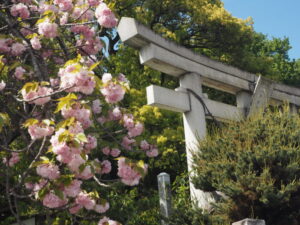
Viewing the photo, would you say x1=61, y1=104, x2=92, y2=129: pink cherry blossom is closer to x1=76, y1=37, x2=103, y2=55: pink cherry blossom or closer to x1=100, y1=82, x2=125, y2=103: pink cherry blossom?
x1=100, y1=82, x2=125, y2=103: pink cherry blossom

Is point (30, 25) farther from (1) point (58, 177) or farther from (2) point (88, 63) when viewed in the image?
(1) point (58, 177)

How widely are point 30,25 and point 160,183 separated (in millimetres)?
2797

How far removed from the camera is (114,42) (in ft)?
62.9

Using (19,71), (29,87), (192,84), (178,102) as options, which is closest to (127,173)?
(29,87)

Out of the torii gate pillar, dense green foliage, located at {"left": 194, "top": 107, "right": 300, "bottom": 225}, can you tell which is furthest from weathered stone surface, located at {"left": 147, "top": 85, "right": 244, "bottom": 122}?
dense green foliage, located at {"left": 194, "top": 107, "right": 300, "bottom": 225}

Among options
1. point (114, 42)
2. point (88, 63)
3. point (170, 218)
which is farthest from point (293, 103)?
point (114, 42)

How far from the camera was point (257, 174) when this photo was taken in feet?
18.6

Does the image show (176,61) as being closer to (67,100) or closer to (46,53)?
(46,53)

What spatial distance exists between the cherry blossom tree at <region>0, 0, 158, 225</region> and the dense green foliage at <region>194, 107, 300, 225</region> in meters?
0.90

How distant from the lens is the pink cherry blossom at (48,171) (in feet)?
11.8

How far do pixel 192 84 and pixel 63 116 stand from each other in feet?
10.1

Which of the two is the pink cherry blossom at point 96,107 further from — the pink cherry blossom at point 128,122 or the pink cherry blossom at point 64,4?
the pink cherry blossom at point 64,4

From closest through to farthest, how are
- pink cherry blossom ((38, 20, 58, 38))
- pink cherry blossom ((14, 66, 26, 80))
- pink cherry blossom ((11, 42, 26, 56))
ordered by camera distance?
pink cherry blossom ((38, 20, 58, 38))
pink cherry blossom ((14, 66, 26, 80))
pink cherry blossom ((11, 42, 26, 56))

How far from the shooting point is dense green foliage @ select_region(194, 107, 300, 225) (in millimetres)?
5348
